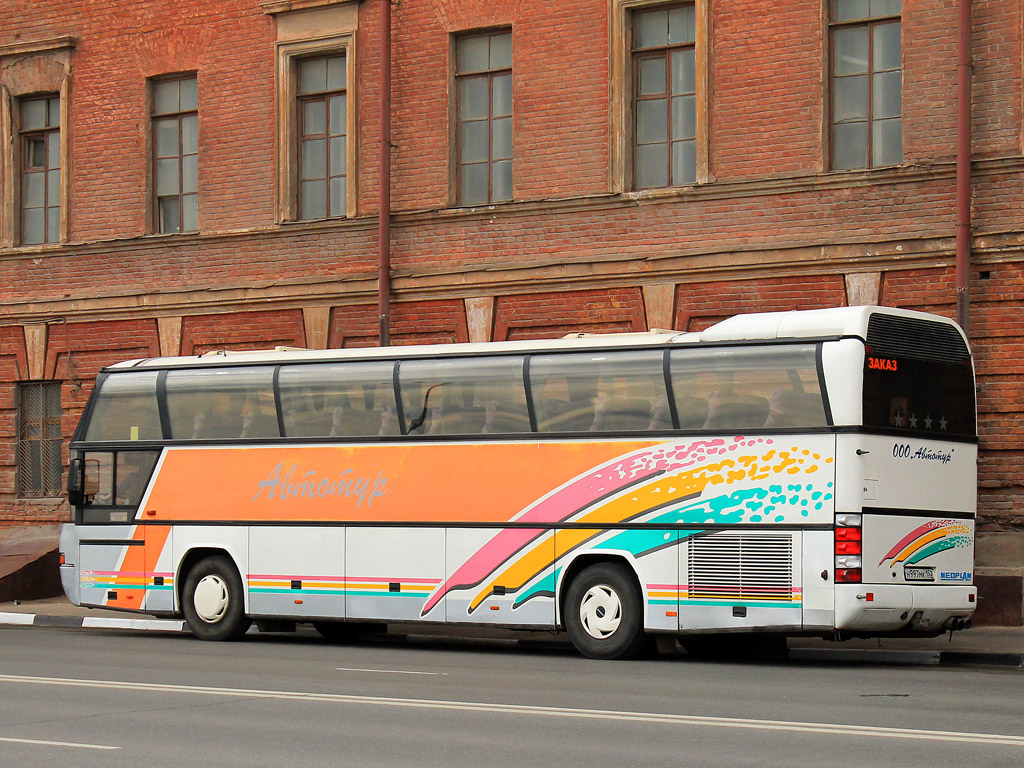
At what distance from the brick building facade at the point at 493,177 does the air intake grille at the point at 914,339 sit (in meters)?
3.48

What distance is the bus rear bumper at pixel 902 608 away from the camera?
14.8m

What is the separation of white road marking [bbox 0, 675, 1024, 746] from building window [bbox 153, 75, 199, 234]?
1382cm

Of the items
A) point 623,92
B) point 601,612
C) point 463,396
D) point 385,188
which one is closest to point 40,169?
point 385,188

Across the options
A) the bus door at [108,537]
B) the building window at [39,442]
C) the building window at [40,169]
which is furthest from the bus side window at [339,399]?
the building window at [40,169]

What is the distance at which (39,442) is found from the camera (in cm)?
2733

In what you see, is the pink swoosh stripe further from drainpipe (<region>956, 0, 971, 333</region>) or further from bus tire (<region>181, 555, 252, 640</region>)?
drainpipe (<region>956, 0, 971, 333</region>)

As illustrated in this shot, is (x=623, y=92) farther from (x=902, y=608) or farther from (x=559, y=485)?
(x=902, y=608)

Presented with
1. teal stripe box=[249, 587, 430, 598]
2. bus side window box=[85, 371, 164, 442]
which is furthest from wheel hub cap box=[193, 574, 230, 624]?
bus side window box=[85, 371, 164, 442]

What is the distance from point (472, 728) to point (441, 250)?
548 inches

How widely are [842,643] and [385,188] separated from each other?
31.9 feet

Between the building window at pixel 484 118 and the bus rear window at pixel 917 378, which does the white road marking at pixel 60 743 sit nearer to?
the bus rear window at pixel 917 378

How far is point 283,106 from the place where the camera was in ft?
81.9

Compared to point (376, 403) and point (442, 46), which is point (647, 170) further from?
point (376, 403)

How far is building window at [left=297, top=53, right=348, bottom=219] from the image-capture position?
81.2 feet
